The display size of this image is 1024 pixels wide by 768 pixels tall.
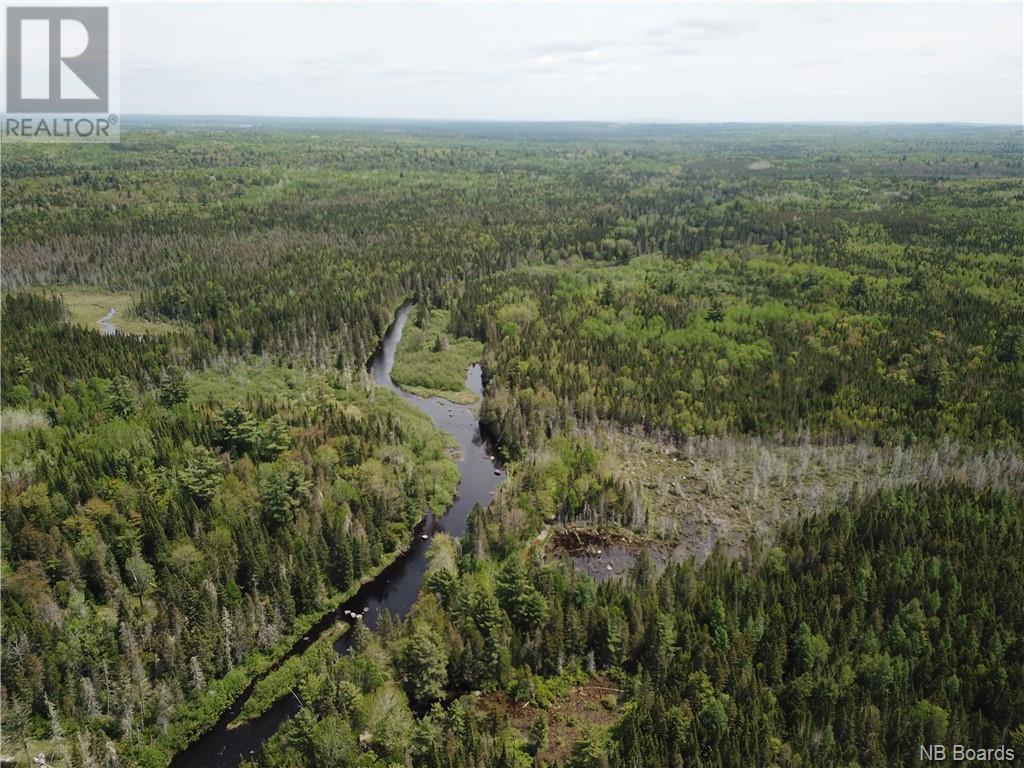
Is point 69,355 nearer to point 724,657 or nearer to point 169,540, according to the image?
point 169,540

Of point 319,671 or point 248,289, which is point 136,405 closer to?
point 319,671

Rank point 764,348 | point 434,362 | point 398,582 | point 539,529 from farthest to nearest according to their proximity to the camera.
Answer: point 434,362
point 764,348
point 539,529
point 398,582

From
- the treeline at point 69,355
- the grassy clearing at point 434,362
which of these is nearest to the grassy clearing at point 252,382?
the treeline at point 69,355

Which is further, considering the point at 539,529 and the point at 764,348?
the point at 764,348

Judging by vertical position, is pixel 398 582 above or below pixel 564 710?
above

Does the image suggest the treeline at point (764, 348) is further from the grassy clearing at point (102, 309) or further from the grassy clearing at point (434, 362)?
the grassy clearing at point (102, 309)

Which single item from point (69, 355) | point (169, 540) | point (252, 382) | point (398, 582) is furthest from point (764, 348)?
point (69, 355)
